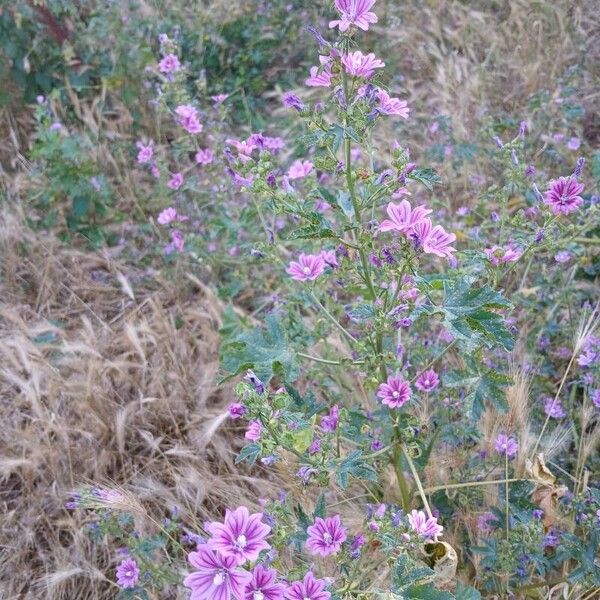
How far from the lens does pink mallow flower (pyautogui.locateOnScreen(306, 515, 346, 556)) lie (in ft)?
5.18

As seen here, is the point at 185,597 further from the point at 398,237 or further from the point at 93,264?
the point at 93,264

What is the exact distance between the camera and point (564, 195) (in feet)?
5.79

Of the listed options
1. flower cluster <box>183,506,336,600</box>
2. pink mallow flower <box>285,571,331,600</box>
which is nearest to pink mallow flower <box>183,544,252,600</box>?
flower cluster <box>183,506,336,600</box>

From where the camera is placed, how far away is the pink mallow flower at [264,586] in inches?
48.5

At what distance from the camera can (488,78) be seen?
427 centimetres

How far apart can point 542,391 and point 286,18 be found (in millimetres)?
3072

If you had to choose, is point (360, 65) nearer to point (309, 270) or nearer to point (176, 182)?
point (309, 270)

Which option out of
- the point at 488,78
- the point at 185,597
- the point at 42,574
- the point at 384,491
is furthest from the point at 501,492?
the point at 488,78

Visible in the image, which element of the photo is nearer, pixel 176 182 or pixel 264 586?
pixel 264 586

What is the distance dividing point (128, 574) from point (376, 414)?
90 cm

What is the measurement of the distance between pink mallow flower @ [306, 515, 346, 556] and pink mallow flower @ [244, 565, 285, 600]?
337 millimetres

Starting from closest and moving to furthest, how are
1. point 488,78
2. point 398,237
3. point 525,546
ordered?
point 398,237 → point 525,546 → point 488,78

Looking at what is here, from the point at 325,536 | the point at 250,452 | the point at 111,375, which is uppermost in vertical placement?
the point at 250,452

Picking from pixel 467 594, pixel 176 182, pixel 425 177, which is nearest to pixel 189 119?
pixel 176 182
